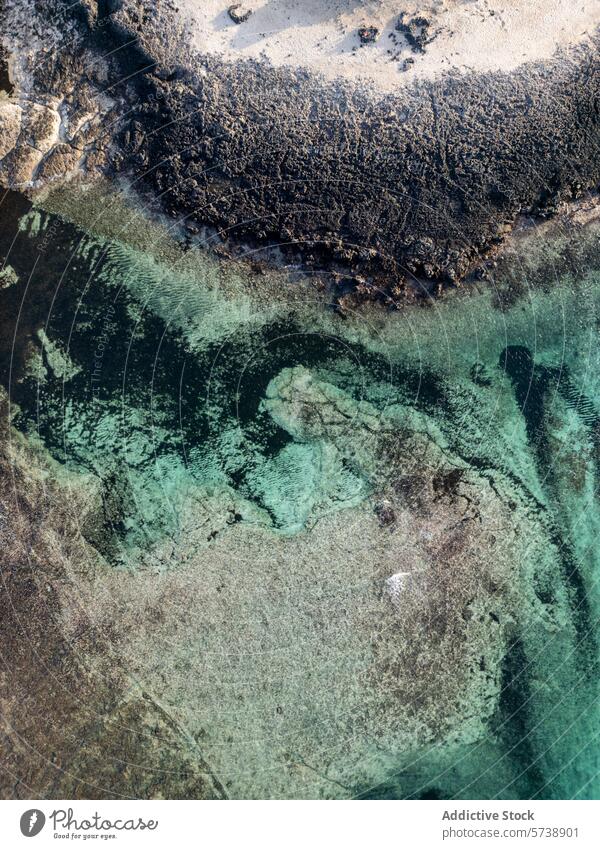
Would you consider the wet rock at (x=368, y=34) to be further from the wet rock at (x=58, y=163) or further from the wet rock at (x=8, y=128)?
the wet rock at (x=8, y=128)

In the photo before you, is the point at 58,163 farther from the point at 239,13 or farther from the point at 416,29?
the point at 416,29

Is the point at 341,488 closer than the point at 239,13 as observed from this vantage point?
Yes

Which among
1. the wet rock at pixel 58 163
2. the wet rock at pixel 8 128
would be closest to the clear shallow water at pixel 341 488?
the wet rock at pixel 58 163

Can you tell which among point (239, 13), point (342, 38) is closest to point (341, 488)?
point (342, 38)

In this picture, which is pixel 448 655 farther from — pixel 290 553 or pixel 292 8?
pixel 292 8

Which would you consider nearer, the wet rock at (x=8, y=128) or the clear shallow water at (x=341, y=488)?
the clear shallow water at (x=341, y=488)

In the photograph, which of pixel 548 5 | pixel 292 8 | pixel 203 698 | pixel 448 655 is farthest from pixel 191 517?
pixel 548 5

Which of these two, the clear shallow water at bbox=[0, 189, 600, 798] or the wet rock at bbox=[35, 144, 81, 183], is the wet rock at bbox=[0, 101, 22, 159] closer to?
the wet rock at bbox=[35, 144, 81, 183]
